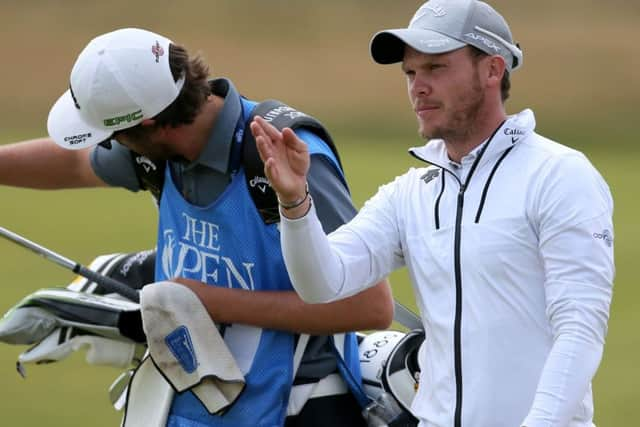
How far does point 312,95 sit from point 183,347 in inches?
616

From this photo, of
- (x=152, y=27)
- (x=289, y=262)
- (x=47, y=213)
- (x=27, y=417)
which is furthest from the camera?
(x=152, y=27)

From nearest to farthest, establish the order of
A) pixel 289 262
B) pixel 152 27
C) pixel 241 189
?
pixel 289 262 → pixel 241 189 → pixel 152 27

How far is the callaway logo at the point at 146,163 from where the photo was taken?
175 inches

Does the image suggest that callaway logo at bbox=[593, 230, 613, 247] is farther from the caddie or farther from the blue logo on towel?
the blue logo on towel

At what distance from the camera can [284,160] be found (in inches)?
140

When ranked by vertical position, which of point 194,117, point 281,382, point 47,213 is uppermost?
point 194,117

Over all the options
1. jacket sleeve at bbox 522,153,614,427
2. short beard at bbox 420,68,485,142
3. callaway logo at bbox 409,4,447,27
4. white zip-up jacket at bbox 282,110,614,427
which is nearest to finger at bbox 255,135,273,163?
white zip-up jacket at bbox 282,110,614,427

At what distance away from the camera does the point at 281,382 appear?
416 centimetres

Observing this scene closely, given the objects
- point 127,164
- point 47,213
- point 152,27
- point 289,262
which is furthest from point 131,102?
point 152,27

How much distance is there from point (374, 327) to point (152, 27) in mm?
18661

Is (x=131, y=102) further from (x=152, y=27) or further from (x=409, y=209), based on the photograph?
(x=152, y=27)

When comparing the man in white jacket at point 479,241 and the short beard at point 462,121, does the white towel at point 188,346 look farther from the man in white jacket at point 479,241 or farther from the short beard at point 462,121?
the short beard at point 462,121

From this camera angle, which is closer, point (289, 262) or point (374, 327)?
point (289, 262)

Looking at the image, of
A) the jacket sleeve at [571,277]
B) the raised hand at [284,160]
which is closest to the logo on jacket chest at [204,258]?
the raised hand at [284,160]
